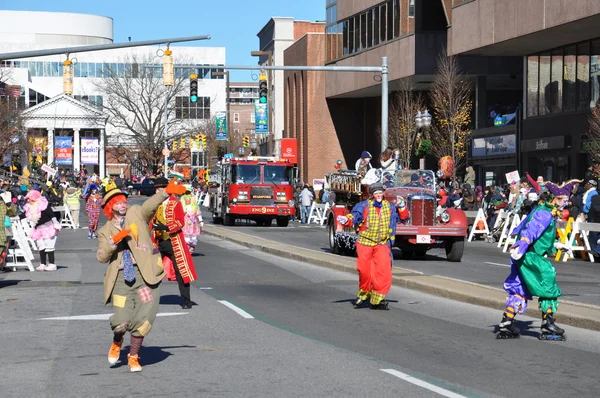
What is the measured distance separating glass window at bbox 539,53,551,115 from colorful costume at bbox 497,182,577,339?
34.4 meters

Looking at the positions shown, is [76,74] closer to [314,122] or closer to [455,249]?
[314,122]

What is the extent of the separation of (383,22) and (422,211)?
3573cm

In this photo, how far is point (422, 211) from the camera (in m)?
24.5

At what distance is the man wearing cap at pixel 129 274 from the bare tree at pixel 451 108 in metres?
38.7

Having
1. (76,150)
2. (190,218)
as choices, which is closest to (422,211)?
(190,218)

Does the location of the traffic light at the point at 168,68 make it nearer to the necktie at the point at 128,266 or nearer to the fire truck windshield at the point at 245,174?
the fire truck windshield at the point at 245,174

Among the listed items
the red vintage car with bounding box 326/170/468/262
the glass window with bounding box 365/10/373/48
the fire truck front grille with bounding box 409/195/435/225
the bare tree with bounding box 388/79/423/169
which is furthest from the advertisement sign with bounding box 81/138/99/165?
the fire truck front grille with bounding box 409/195/435/225

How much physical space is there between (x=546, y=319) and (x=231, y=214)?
3255 cm

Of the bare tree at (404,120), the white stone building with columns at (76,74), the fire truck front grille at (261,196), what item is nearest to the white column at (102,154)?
the white stone building with columns at (76,74)

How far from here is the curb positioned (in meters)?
13.3

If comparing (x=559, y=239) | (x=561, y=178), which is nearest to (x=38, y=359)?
(x=559, y=239)

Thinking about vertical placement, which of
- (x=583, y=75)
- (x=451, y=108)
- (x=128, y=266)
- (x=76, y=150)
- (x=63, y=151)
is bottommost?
(x=128, y=266)

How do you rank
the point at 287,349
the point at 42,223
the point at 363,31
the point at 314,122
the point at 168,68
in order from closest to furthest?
the point at 287,349
the point at 42,223
the point at 168,68
the point at 363,31
the point at 314,122

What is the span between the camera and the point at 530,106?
46906 mm
